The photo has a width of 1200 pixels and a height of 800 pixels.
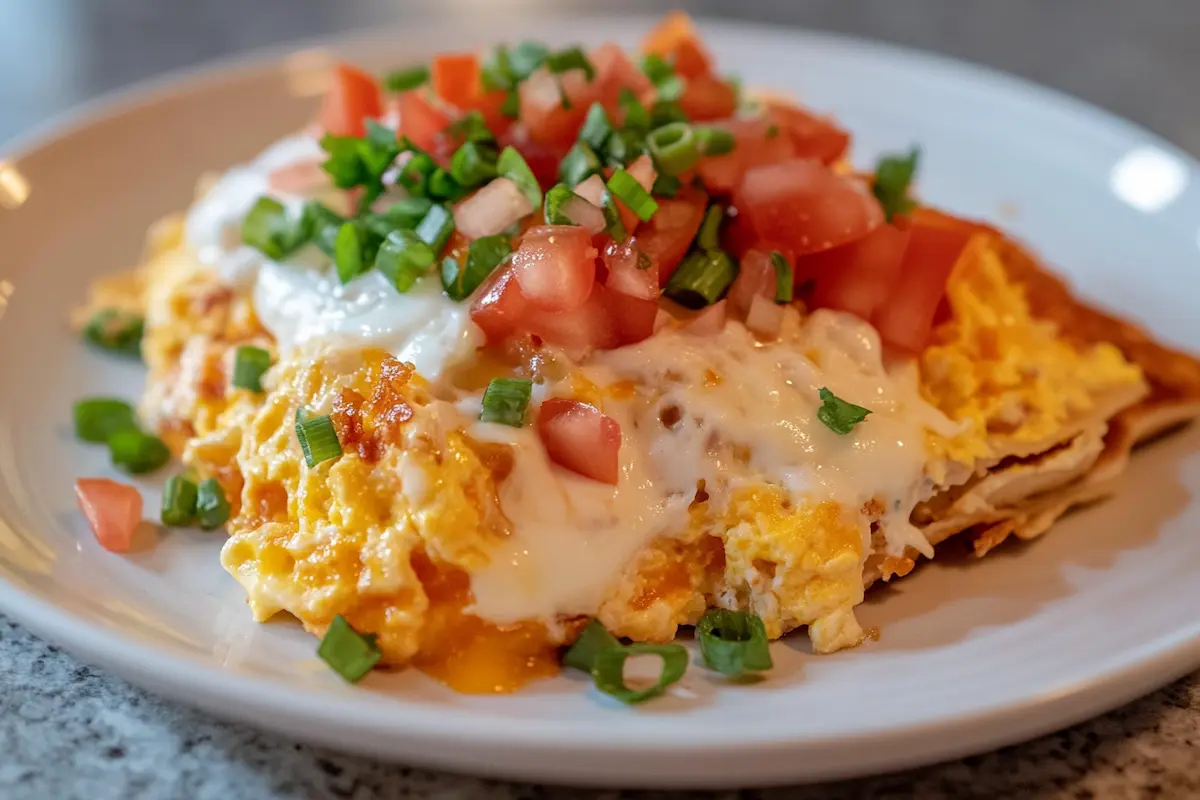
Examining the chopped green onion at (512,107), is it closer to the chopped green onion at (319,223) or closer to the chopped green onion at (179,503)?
the chopped green onion at (319,223)

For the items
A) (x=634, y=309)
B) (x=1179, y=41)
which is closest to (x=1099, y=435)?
(x=634, y=309)

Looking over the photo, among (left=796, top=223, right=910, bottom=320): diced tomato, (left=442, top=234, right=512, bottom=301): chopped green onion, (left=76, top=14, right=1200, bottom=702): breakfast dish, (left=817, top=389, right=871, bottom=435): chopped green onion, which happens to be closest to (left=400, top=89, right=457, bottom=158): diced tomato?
(left=76, top=14, right=1200, bottom=702): breakfast dish

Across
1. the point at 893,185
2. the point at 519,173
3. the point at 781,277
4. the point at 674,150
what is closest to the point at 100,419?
the point at 519,173

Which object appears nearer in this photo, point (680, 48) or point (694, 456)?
point (694, 456)

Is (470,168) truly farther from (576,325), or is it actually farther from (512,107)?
(576,325)

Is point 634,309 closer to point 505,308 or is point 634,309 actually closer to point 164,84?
point 505,308

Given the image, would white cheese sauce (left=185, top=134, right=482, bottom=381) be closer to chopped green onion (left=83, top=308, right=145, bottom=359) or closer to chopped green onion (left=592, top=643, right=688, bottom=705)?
chopped green onion (left=83, top=308, right=145, bottom=359)
